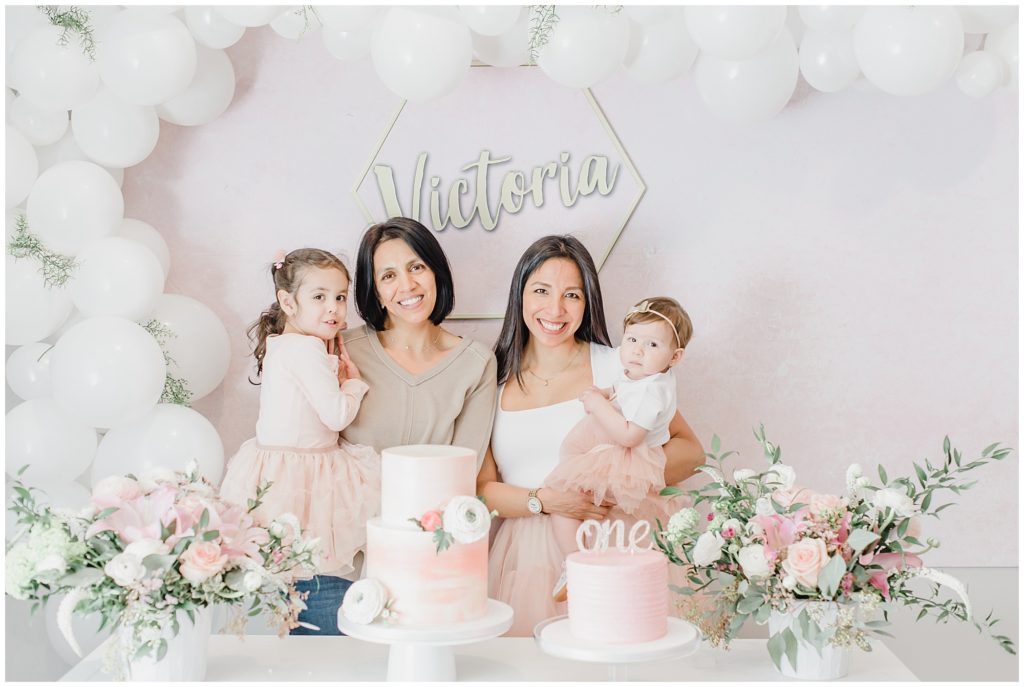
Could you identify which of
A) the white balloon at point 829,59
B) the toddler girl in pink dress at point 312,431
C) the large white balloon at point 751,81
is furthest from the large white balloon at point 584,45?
the toddler girl in pink dress at point 312,431

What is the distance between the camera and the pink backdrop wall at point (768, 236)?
132 inches

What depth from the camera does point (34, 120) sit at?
9.80ft

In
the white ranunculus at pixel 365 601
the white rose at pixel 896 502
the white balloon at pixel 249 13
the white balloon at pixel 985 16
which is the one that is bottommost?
the white ranunculus at pixel 365 601

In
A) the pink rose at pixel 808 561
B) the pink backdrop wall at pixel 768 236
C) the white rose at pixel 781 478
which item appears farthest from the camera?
the pink backdrop wall at pixel 768 236

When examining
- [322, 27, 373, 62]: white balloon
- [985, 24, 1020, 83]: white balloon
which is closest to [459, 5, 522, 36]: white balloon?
[322, 27, 373, 62]: white balloon

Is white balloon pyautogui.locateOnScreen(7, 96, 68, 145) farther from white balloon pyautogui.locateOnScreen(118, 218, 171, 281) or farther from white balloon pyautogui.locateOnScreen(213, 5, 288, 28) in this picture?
white balloon pyautogui.locateOnScreen(213, 5, 288, 28)

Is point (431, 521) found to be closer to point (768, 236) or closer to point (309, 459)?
point (309, 459)

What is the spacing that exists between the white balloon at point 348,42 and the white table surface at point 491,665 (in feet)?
5.58

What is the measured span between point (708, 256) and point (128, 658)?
7.11ft

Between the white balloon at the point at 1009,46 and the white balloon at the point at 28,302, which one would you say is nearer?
the white balloon at the point at 28,302

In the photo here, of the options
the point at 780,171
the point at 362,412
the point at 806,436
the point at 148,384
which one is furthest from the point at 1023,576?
the point at 148,384

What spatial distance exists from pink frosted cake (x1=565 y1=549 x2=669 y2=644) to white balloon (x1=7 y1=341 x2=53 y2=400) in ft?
5.77

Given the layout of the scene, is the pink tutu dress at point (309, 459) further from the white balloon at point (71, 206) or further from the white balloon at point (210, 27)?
the white balloon at point (210, 27)

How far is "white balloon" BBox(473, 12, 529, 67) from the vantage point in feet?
9.61
